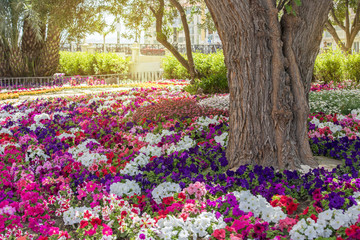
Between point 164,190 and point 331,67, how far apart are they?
11840 millimetres

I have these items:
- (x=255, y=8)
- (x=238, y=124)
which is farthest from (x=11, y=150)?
(x=255, y=8)

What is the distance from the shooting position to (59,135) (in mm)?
6324

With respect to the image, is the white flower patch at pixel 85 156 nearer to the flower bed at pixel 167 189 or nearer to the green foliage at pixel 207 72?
the flower bed at pixel 167 189

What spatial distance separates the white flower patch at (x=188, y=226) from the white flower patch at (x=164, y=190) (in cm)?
57

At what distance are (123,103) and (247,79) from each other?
17.7 feet

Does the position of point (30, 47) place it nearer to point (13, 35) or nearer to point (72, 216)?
point (13, 35)

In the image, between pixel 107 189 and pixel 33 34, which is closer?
pixel 107 189

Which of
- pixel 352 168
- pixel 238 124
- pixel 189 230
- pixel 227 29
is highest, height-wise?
pixel 227 29

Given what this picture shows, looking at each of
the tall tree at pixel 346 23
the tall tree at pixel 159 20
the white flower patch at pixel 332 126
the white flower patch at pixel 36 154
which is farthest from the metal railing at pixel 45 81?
the white flower patch at pixel 332 126

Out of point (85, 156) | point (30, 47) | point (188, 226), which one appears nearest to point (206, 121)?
point (85, 156)

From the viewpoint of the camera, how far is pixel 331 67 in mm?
13781

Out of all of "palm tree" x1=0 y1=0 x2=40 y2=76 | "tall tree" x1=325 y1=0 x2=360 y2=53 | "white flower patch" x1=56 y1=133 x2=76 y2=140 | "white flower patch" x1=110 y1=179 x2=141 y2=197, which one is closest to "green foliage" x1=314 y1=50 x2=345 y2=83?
"tall tree" x1=325 y1=0 x2=360 y2=53

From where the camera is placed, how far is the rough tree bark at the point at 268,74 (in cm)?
419

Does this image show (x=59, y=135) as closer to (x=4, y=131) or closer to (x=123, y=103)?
(x=4, y=131)
